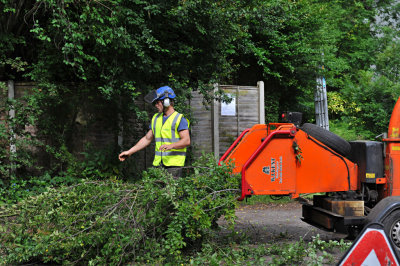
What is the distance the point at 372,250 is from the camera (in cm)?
259

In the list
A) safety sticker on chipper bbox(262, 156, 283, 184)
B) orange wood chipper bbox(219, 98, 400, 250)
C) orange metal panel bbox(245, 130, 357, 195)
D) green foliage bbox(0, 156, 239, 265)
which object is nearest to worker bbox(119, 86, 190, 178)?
green foliage bbox(0, 156, 239, 265)

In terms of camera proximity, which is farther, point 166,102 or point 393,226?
point 166,102

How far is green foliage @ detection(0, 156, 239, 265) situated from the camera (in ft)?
15.7

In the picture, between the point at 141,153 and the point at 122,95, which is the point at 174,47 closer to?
the point at 122,95

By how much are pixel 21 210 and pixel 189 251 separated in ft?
6.80

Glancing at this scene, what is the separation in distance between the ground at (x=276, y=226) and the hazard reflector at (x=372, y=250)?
2.48 meters

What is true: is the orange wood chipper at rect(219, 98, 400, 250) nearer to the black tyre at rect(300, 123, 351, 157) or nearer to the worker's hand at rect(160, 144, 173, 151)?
the black tyre at rect(300, 123, 351, 157)

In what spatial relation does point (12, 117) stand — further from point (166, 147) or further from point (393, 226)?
point (393, 226)

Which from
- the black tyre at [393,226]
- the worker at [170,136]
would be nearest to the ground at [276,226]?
the black tyre at [393,226]

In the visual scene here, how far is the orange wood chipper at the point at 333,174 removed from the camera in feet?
17.7

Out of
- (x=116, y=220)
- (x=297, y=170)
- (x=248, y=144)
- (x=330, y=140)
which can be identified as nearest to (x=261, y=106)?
(x=248, y=144)

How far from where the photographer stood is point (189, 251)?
5.43 metres

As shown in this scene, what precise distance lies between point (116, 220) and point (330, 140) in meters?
2.91

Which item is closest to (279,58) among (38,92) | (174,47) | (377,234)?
(174,47)
